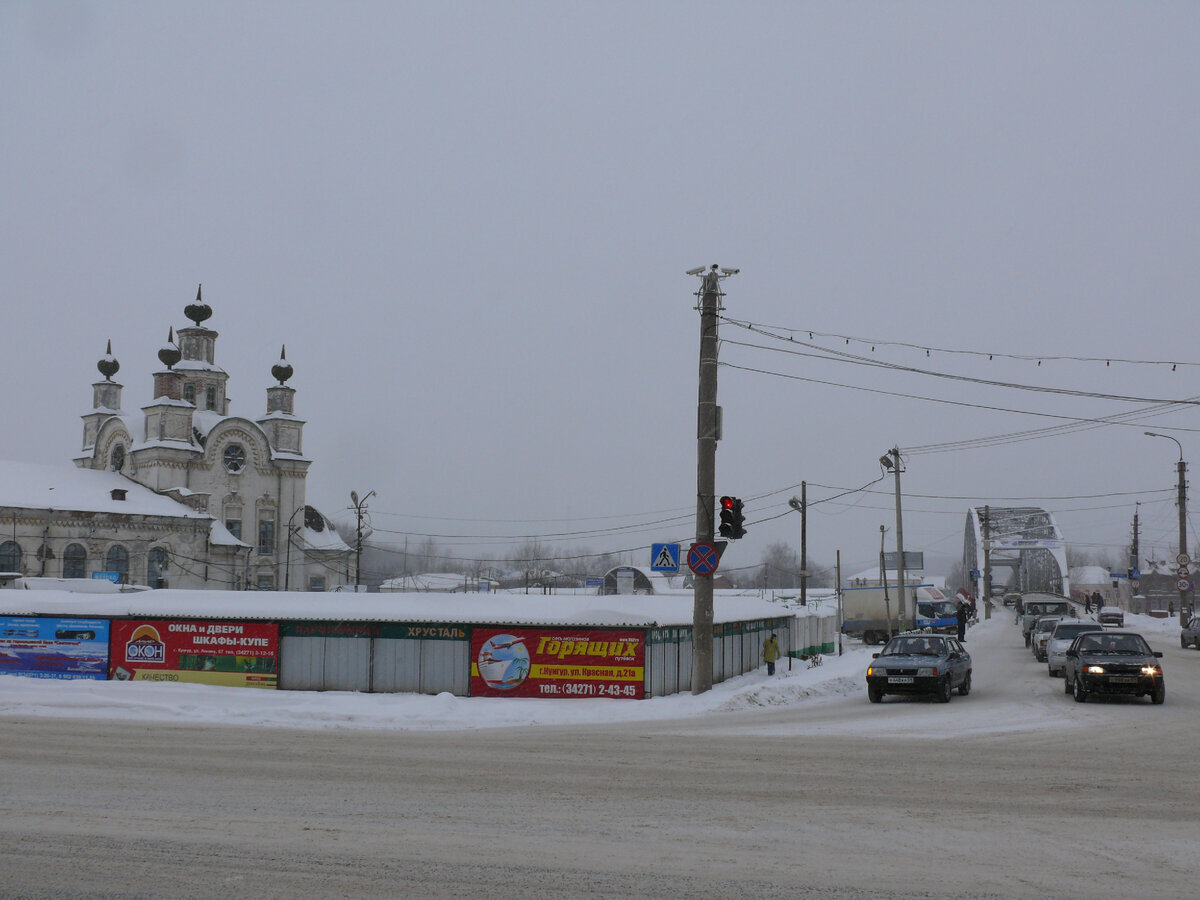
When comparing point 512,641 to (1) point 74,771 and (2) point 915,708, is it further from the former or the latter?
(1) point 74,771

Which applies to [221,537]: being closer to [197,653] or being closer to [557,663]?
[197,653]

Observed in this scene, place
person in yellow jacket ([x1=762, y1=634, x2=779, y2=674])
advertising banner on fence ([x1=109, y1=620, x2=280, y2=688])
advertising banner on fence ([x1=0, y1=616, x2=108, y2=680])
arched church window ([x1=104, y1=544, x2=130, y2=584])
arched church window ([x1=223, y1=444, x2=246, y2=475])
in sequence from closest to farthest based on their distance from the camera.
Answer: advertising banner on fence ([x1=109, y1=620, x2=280, y2=688])
advertising banner on fence ([x1=0, y1=616, x2=108, y2=680])
person in yellow jacket ([x1=762, y1=634, x2=779, y2=674])
arched church window ([x1=104, y1=544, x2=130, y2=584])
arched church window ([x1=223, y1=444, x2=246, y2=475])

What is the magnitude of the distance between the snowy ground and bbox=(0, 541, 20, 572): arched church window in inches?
1611

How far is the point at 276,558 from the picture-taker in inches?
3118

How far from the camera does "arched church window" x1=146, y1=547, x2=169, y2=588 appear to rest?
68.1m

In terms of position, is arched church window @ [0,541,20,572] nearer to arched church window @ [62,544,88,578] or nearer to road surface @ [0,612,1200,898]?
arched church window @ [62,544,88,578]

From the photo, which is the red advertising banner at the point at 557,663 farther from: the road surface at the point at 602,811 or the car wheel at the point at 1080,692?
the car wheel at the point at 1080,692

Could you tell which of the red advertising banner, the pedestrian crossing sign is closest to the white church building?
the red advertising banner

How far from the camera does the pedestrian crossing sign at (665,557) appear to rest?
2359cm

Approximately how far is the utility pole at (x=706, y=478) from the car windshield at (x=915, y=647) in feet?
13.2

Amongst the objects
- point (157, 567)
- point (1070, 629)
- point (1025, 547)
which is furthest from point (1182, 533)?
point (1025, 547)

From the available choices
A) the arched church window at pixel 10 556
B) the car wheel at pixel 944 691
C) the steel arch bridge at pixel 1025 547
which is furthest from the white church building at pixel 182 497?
the steel arch bridge at pixel 1025 547

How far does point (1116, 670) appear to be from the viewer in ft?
71.2

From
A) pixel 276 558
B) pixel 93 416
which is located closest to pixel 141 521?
pixel 276 558
